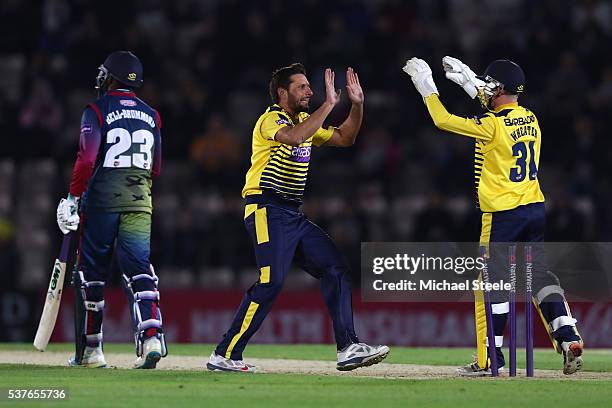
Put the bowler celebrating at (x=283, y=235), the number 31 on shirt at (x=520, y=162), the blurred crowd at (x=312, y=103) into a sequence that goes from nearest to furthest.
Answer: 1. the bowler celebrating at (x=283, y=235)
2. the number 31 on shirt at (x=520, y=162)
3. the blurred crowd at (x=312, y=103)

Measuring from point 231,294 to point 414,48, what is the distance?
15.9ft

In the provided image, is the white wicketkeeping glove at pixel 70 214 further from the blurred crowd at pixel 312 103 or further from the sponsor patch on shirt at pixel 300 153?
the blurred crowd at pixel 312 103

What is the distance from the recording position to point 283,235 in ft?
34.3

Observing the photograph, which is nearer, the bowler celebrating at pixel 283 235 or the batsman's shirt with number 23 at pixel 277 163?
the bowler celebrating at pixel 283 235

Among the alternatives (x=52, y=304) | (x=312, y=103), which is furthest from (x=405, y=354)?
(x=312, y=103)

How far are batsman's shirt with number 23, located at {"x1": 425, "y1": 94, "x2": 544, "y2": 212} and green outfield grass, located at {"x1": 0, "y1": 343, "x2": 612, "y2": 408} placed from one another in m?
1.38

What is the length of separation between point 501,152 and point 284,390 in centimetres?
260

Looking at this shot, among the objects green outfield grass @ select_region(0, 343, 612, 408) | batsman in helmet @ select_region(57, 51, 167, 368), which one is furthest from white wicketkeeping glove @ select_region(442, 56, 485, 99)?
batsman in helmet @ select_region(57, 51, 167, 368)

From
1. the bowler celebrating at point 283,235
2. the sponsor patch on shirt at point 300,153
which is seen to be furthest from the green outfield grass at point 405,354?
the sponsor patch on shirt at point 300,153

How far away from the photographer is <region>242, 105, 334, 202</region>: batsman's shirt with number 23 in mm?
10492

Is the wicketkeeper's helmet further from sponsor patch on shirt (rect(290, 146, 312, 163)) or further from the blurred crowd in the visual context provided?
the blurred crowd

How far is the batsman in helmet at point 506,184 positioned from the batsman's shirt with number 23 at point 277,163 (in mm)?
1048

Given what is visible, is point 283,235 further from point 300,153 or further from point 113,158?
point 113,158

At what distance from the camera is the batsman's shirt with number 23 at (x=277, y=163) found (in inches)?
413
